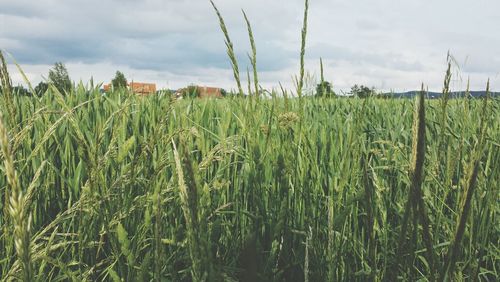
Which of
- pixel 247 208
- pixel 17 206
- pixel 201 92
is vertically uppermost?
pixel 201 92

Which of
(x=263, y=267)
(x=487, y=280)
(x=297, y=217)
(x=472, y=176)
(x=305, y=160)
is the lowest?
(x=487, y=280)

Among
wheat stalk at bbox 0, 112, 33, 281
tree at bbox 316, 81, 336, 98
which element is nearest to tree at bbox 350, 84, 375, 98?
tree at bbox 316, 81, 336, 98

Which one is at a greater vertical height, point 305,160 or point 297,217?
point 305,160

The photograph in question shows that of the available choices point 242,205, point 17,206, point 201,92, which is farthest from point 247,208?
point 201,92

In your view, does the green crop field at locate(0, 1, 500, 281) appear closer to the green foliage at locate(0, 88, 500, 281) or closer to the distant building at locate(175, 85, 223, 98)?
the green foliage at locate(0, 88, 500, 281)

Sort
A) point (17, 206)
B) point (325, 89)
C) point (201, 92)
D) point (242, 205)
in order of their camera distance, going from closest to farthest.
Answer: point (17, 206), point (242, 205), point (325, 89), point (201, 92)

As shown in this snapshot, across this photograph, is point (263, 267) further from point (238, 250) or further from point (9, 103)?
point (9, 103)

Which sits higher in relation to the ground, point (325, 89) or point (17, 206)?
point (325, 89)

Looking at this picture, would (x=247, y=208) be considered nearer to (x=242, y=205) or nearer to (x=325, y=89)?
(x=242, y=205)

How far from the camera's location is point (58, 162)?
2314 mm

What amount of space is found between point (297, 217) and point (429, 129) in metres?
1.24

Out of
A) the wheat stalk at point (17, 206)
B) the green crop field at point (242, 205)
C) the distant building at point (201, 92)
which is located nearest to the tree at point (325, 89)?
the green crop field at point (242, 205)

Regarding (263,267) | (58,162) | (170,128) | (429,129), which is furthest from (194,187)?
(429,129)

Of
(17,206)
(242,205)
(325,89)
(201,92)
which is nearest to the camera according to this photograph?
(17,206)
